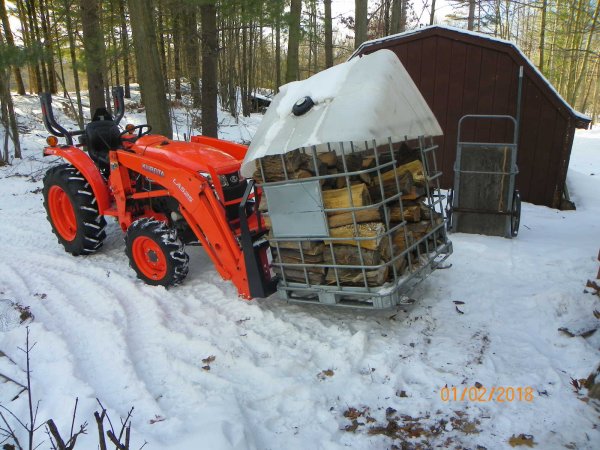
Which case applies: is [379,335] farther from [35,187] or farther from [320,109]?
[35,187]

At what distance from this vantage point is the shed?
7.18 metres

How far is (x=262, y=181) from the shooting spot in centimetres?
345

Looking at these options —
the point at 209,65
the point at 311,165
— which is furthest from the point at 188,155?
the point at 209,65

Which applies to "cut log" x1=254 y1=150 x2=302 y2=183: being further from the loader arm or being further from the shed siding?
the shed siding

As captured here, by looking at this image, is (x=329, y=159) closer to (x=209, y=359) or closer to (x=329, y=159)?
(x=329, y=159)

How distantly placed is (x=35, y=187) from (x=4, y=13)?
921 cm

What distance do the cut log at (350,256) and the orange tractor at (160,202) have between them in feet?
1.90

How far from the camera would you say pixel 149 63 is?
7.05 meters

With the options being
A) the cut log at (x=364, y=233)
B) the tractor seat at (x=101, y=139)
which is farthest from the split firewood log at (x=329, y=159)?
the tractor seat at (x=101, y=139)

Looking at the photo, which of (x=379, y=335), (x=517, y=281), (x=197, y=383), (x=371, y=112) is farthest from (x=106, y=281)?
(x=517, y=281)

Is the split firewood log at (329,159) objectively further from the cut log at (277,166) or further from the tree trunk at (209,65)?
the tree trunk at (209,65)

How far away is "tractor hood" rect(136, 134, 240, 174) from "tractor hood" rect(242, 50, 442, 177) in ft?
2.19

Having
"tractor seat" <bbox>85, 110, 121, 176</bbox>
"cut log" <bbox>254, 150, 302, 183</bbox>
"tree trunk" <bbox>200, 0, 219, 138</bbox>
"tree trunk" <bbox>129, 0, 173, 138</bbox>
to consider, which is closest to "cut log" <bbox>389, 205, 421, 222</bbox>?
"cut log" <bbox>254, 150, 302, 183</bbox>
